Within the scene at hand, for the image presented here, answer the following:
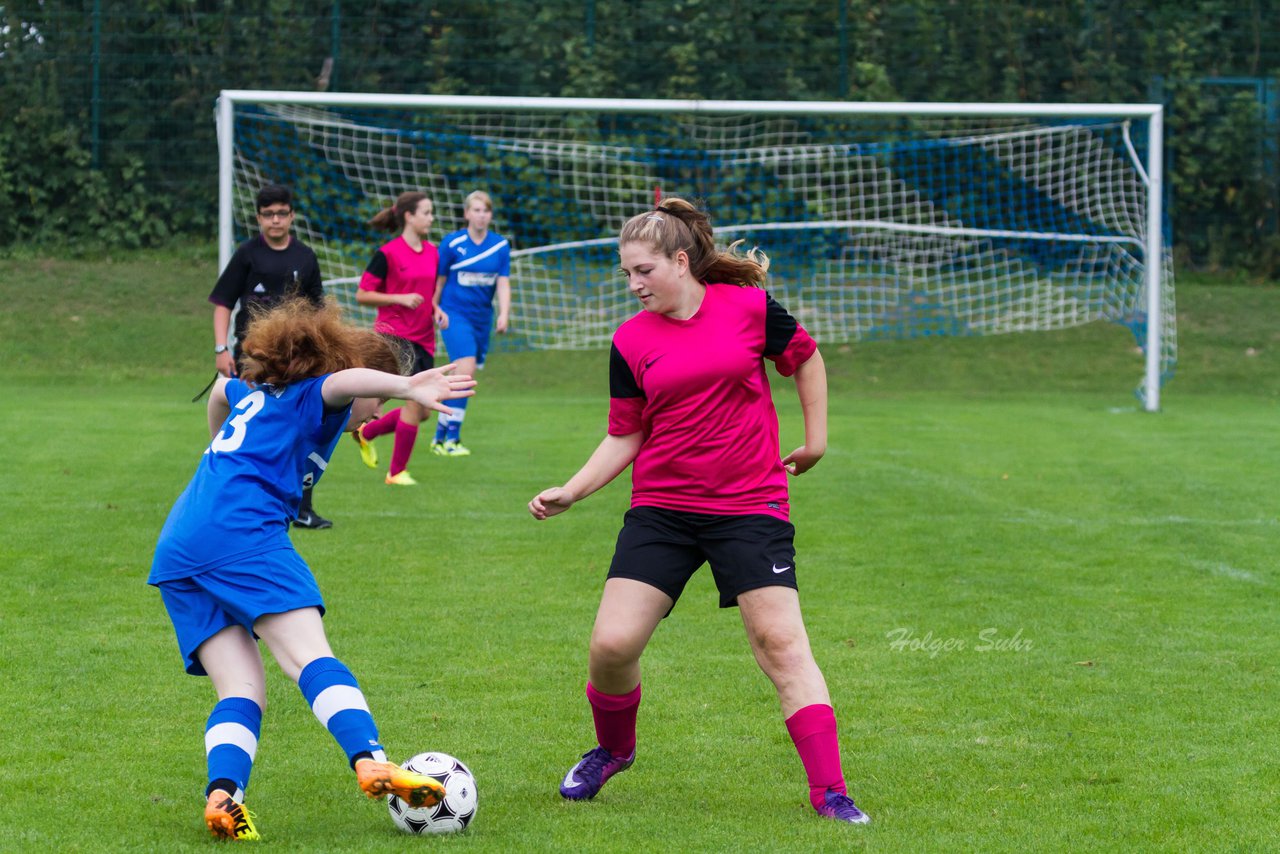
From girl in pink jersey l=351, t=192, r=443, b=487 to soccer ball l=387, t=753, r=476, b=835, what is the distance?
21.1 ft

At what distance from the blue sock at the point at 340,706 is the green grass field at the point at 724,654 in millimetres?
327

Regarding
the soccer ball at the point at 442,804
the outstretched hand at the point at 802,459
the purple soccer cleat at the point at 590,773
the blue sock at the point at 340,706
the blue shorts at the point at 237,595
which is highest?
the outstretched hand at the point at 802,459

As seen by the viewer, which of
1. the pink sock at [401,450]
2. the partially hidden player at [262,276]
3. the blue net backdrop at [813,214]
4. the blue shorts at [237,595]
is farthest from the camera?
the blue net backdrop at [813,214]

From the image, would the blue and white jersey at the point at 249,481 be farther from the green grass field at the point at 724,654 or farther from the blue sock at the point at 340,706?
the green grass field at the point at 724,654

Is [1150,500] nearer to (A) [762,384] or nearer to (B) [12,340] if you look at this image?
(A) [762,384]

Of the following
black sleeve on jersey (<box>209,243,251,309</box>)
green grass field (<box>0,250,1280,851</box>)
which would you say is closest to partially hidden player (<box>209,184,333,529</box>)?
black sleeve on jersey (<box>209,243,251,309</box>)

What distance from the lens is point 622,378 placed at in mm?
4559

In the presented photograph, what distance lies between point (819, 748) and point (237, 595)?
163 centimetres

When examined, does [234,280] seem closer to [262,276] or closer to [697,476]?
[262,276]

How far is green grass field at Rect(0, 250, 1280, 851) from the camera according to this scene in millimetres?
4348

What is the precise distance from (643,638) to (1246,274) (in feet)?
71.5

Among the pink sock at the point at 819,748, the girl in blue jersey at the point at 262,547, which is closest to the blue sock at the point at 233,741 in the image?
the girl in blue jersey at the point at 262,547

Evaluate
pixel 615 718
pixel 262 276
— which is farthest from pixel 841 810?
pixel 262 276

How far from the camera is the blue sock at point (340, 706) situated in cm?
392
